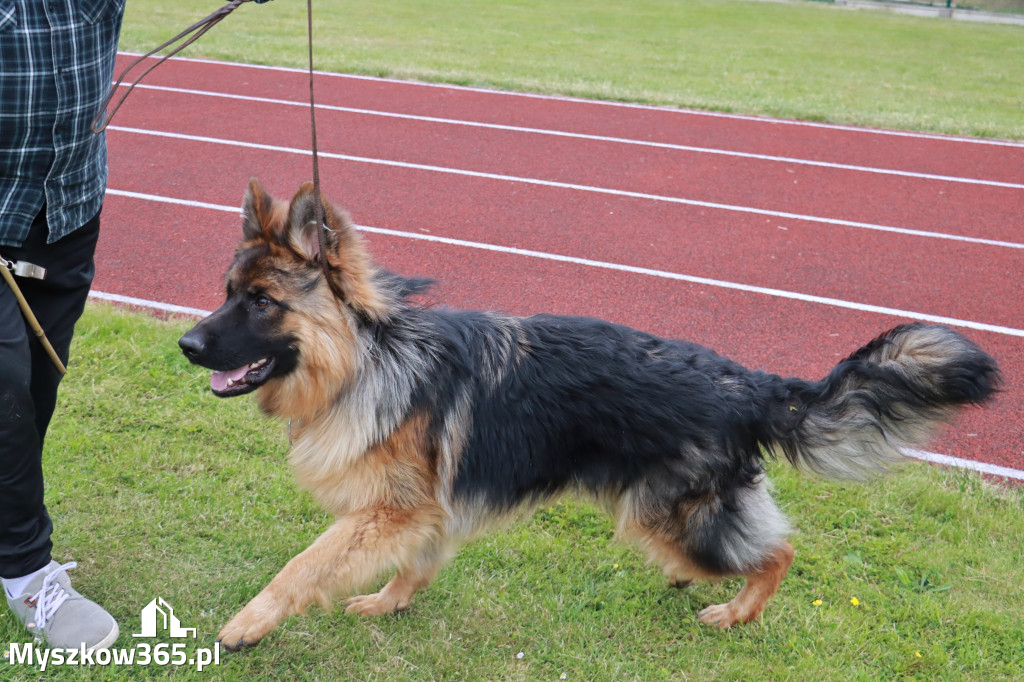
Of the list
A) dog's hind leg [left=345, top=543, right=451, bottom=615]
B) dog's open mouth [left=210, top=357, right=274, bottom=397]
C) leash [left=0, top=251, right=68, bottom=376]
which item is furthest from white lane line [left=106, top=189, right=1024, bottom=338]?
leash [left=0, top=251, right=68, bottom=376]

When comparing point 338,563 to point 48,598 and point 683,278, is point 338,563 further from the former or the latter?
point 683,278

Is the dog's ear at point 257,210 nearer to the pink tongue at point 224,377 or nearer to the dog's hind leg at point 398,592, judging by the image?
the pink tongue at point 224,377

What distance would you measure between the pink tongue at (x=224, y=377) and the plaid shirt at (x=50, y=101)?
747 millimetres

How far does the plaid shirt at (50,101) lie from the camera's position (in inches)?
108

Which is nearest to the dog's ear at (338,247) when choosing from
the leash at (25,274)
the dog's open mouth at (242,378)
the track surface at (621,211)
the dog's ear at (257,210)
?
the dog's ear at (257,210)

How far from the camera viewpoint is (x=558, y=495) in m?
3.67

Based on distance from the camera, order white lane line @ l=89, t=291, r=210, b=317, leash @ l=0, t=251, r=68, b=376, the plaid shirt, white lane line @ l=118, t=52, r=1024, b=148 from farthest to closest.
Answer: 1. white lane line @ l=118, t=52, r=1024, b=148
2. white lane line @ l=89, t=291, r=210, b=317
3. leash @ l=0, t=251, r=68, b=376
4. the plaid shirt

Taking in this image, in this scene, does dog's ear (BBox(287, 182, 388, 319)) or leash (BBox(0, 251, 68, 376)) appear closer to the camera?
leash (BBox(0, 251, 68, 376))

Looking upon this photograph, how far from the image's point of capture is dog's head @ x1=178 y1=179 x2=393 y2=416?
10.3 feet

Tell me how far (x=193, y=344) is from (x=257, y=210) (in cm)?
58

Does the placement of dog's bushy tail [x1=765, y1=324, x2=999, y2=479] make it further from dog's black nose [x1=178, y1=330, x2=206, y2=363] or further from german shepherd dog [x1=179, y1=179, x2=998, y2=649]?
dog's black nose [x1=178, y1=330, x2=206, y2=363]

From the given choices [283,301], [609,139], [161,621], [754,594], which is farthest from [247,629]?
[609,139]

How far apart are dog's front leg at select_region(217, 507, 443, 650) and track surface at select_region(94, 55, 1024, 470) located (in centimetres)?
319

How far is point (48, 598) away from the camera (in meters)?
3.41
